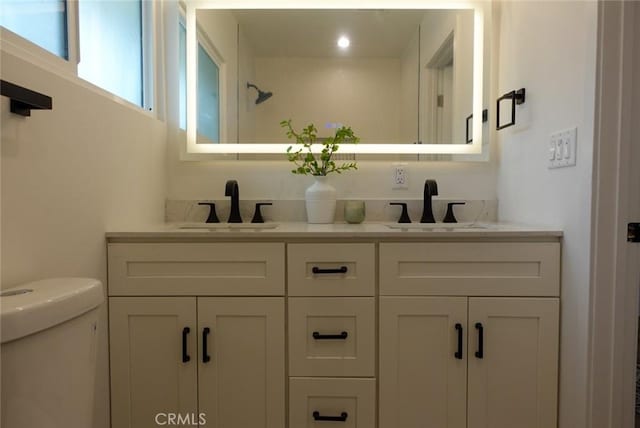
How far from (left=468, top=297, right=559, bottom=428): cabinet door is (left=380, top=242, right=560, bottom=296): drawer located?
5cm

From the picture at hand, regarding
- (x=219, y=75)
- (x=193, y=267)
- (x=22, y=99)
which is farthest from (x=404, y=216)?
(x=22, y=99)

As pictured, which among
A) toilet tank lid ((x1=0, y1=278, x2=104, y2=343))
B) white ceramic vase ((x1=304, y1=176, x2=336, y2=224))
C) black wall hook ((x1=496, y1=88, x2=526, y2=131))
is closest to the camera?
toilet tank lid ((x1=0, y1=278, x2=104, y2=343))

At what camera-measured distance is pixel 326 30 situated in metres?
1.73

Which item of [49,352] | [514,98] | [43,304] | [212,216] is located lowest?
[49,352]

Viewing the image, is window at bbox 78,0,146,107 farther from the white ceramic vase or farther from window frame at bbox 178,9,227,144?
the white ceramic vase

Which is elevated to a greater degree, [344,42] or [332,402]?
[344,42]

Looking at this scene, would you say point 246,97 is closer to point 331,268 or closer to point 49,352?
point 331,268

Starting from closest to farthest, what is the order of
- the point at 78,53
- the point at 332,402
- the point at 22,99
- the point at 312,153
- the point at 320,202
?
the point at 22,99 → the point at 78,53 → the point at 332,402 → the point at 320,202 → the point at 312,153

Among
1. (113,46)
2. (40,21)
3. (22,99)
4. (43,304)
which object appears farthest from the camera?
(113,46)

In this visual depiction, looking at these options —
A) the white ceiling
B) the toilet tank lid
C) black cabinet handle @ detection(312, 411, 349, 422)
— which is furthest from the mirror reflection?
black cabinet handle @ detection(312, 411, 349, 422)

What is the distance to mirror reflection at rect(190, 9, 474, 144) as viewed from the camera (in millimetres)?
1714

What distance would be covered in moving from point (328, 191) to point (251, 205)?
1.23 ft

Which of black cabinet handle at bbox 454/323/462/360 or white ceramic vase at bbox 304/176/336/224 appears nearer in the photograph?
black cabinet handle at bbox 454/323/462/360

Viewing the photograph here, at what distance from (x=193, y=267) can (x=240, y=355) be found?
0.33 m
